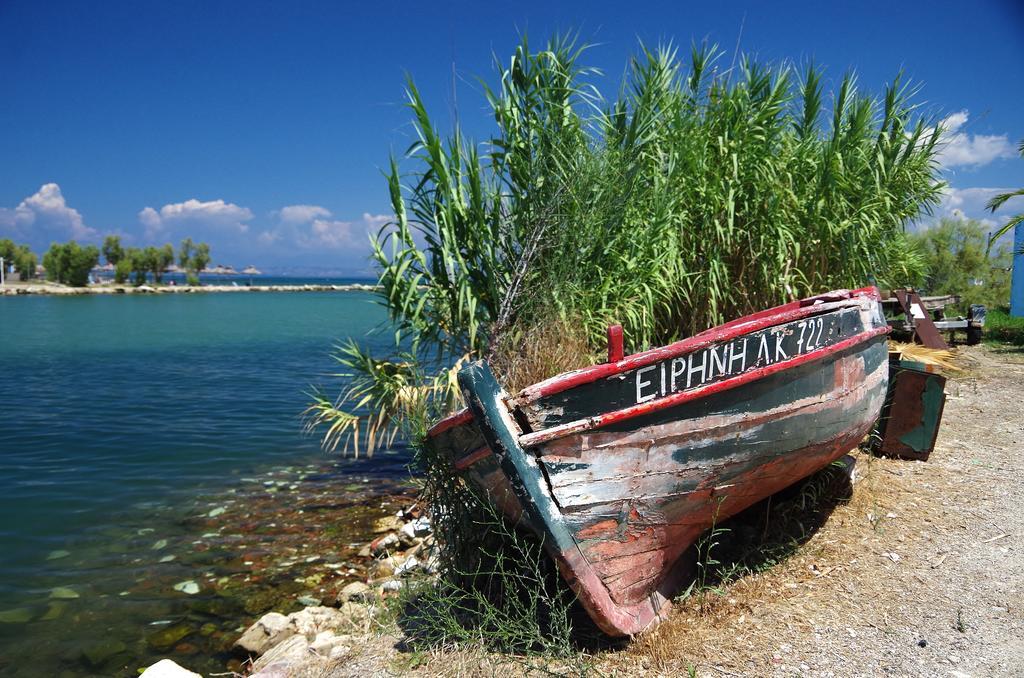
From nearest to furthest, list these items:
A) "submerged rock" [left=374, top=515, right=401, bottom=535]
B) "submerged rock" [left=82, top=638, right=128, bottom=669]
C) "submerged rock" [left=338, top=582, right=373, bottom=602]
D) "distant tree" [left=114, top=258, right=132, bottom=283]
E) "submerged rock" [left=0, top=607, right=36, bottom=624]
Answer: "submerged rock" [left=82, top=638, right=128, bottom=669]
"submerged rock" [left=338, top=582, right=373, bottom=602]
"submerged rock" [left=0, top=607, right=36, bottom=624]
"submerged rock" [left=374, top=515, right=401, bottom=535]
"distant tree" [left=114, top=258, right=132, bottom=283]

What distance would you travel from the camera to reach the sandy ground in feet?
10.9

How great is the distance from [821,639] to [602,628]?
3.75 feet

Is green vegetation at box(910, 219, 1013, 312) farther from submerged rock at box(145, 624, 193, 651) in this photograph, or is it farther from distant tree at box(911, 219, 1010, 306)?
submerged rock at box(145, 624, 193, 651)

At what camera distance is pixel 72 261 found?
75.4m

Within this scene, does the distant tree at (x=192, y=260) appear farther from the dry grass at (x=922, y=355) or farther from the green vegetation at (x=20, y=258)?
the dry grass at (x=922, y=355)

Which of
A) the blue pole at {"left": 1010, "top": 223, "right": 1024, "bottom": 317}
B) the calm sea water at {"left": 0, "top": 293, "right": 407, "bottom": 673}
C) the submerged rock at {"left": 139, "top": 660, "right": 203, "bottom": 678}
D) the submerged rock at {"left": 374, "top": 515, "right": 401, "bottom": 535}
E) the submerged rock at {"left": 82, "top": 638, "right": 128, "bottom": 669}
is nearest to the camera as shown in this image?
the submerged rock at {"left": 139, "top": 660, "right": 203, "bottom": 678}

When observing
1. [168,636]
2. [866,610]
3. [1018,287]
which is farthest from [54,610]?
[1018,287]

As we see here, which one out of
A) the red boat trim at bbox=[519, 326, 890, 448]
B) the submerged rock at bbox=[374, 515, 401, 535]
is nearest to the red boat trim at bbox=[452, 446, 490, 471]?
the red boat trim at bbox=[519, 326, 890, 448]

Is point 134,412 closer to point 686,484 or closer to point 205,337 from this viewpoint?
point 686,484

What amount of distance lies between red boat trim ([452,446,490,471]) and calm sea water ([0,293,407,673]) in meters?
2.85

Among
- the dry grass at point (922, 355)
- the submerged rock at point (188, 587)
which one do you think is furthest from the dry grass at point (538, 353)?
the submerged rock at point (188, 587)

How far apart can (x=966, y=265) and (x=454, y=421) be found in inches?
977

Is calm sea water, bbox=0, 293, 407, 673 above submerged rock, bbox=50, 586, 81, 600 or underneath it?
above

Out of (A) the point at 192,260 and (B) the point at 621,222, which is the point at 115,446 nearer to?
(B) the point at 621,222
